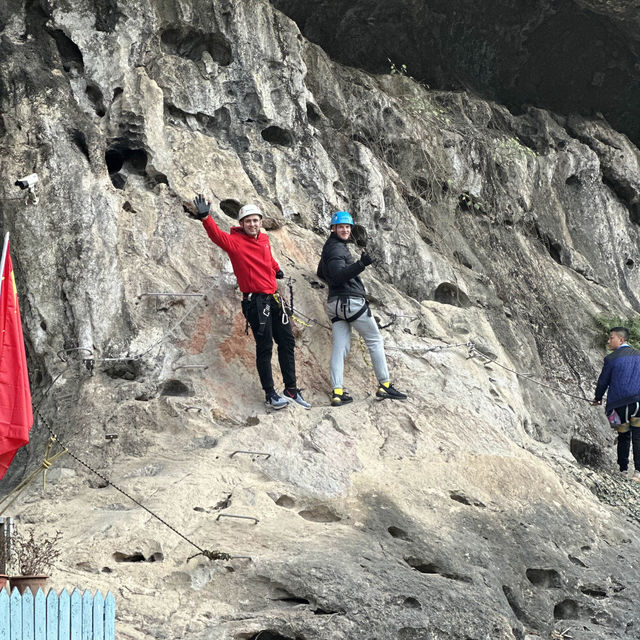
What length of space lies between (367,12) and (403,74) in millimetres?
1326

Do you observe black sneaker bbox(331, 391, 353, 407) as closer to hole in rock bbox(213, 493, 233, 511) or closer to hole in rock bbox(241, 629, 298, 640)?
hole in rock bbox(213, 493, 233, 511)

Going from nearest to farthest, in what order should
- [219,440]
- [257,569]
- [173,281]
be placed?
[257,569] → [219,440] → [173,281]

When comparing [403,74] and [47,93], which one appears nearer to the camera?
[47,93]

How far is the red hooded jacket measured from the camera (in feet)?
34.4

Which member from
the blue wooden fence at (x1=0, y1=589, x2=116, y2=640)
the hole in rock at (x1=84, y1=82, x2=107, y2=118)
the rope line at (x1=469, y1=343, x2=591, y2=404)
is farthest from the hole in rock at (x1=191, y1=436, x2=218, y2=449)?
the hole in rock at (x1=84, y1=82, x2=107, y2=118)

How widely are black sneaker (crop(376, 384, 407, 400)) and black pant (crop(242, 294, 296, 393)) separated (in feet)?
3.28

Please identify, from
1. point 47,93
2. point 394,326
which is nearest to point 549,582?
point 394,326

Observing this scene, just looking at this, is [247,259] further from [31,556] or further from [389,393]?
[31,556]

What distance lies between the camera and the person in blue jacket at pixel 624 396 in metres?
11.6

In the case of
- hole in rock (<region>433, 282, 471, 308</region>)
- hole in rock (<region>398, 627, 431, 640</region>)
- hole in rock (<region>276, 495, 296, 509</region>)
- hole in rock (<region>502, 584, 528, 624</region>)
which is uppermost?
hole in rock (<region>433, 282, 471, 308</region>)

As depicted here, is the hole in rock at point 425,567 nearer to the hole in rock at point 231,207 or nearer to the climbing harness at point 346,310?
the climbing harness at point 346,310

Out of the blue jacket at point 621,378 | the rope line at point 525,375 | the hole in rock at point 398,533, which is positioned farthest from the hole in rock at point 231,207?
the hole in rock at point 398,533

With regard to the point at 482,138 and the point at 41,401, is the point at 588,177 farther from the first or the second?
the point at 41,401

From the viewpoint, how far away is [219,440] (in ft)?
31.1
